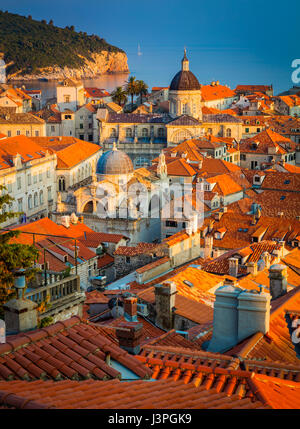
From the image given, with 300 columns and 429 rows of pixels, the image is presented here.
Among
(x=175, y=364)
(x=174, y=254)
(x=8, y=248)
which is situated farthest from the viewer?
(x=174, y=254)

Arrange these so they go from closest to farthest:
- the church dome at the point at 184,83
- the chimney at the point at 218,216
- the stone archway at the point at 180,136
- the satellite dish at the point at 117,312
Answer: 1. the satellite dish at the point at 117,312
2. the chimney at the point at 218,216
3. the stone archway at the point at 180,136
4. the church dome at the point at 184,83

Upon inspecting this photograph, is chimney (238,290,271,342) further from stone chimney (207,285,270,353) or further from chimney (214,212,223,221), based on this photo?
chimney (214,212,223,221)

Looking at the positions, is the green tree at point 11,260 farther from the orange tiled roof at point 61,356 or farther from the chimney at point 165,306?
the orange tiled roof at point 61,356

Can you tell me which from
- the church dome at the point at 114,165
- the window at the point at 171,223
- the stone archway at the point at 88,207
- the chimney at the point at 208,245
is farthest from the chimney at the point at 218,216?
the stone archway at the point at 88,207

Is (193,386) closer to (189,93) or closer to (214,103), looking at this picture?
(189,93)

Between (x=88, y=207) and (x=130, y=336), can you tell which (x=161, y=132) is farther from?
(x=130, y=336)
